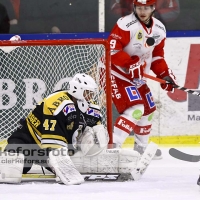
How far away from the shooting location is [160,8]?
6.51 meters

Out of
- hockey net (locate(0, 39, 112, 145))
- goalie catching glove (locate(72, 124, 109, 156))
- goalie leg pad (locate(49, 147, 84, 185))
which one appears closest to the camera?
goalie leg pad (locate(49, 147, 84, 185))

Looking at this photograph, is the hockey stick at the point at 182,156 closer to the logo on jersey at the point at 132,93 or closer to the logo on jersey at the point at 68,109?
the logo on jersey at the point at 132,93

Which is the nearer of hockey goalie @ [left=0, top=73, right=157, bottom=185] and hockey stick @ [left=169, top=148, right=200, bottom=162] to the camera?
hockey goalie @ [left=0, top=73, right=157, bottom=185]

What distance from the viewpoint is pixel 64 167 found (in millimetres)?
4555

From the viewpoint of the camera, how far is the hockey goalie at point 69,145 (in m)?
4.58

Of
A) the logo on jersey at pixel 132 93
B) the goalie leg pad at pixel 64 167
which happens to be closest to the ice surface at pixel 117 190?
the goalie leg pad at pixel 64 167

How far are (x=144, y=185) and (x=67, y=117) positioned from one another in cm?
60

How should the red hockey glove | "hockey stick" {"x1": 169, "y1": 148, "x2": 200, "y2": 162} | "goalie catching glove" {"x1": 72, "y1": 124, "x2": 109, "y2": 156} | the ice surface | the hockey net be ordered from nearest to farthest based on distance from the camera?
the ice surface < "goalie catching glove" {"x1": 72, "y1": 124, "x2": 109, "y2": 156} < the hockey net < the red hockey glove < "hockey stick" {"x1": 169, "y1": 148, "x2": 200, "y2": 162}

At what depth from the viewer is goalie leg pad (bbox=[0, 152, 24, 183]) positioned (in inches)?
181

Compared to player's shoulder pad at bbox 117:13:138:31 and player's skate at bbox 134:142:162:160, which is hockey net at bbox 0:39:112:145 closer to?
player's shoulder pad at bbox 117:13:138:31

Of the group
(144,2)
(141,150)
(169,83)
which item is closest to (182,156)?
(141,150)

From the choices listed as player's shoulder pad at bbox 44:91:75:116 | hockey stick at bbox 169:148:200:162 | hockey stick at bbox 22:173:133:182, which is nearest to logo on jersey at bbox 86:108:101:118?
player's shoulder pad at bbox 44:91:75:116

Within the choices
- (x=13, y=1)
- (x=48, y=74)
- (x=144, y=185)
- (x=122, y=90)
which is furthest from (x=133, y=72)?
(x=13, y=1)

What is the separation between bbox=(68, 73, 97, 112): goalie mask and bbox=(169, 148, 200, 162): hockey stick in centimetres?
129
